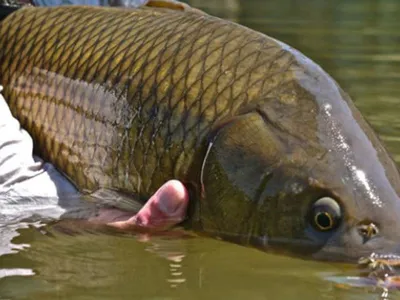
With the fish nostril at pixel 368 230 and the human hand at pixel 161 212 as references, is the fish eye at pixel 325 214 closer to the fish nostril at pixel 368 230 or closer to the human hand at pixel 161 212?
the fish nostril at pixel 368 230

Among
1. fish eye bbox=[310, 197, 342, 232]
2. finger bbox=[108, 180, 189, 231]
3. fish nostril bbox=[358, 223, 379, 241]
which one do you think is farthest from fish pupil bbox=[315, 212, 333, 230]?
finger bbox=[108, 180, 189, 231]

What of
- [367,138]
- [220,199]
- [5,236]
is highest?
[367,138]

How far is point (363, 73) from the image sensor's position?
9.27 meters

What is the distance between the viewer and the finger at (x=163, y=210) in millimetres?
3791

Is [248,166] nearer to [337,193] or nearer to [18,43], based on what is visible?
[337,193]

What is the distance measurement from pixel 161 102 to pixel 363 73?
5.52 m

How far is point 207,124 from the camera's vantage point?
3.83 metres

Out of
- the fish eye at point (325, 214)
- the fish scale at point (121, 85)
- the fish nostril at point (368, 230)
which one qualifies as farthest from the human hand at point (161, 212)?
the fish nostril at point (368, 230)

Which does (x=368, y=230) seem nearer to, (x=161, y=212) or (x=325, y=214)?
(x=325, y=214)

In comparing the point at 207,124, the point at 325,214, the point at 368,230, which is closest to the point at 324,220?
the point at 325,214

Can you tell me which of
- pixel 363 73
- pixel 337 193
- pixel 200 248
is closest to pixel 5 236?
pixel 200 248

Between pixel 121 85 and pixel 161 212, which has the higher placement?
pixel 121 85

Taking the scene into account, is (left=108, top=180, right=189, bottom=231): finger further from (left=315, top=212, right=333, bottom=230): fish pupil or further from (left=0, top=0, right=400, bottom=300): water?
(left=315, top=212, right=333, bottom=230): fish pupil

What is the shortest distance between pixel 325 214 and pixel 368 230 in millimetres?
154
